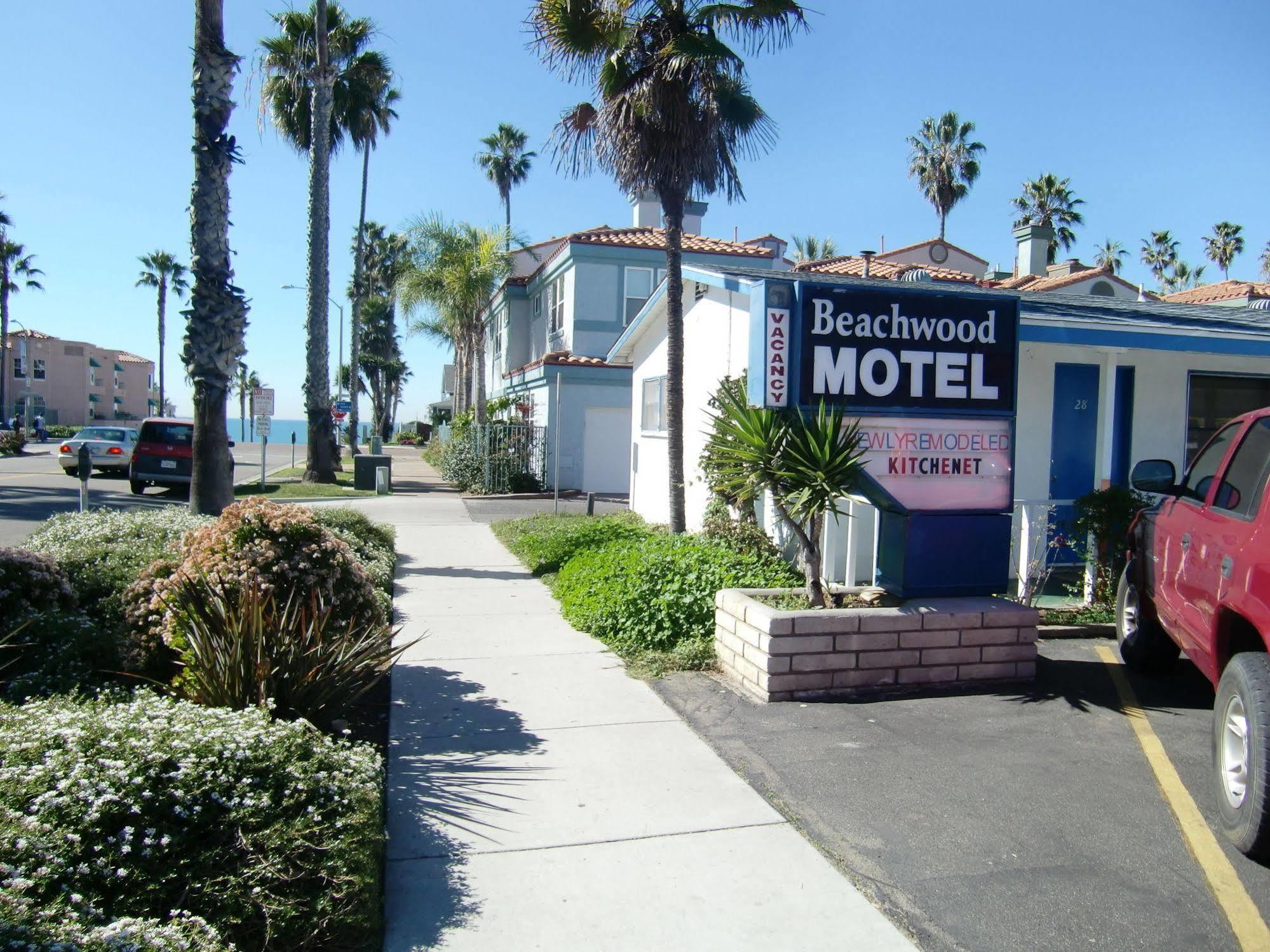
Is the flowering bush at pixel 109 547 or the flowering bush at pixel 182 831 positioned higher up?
the flowering bush at pixel 109 547

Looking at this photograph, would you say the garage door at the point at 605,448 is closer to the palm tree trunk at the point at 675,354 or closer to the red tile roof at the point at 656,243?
the red tile roof at the point at 656,243

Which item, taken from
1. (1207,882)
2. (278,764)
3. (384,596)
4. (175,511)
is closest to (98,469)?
(175,511)

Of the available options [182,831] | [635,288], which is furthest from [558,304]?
[182,831]

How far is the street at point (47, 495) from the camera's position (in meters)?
16.2

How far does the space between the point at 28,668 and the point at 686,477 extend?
8.72m

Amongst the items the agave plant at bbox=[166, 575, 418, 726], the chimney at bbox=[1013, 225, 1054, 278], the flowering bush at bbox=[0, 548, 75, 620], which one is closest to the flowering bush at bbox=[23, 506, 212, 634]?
the flowering bush at bbox=[0, 548, 75, 620]

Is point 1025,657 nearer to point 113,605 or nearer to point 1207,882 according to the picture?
point 1207,882

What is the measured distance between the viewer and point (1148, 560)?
21.0 ft

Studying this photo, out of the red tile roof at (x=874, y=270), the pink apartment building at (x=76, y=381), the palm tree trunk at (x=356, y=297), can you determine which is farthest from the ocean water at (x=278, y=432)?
the red tile roof at (x=874, y=270)

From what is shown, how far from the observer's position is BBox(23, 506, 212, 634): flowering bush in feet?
19.8

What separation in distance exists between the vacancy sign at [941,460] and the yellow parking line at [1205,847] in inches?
68.1

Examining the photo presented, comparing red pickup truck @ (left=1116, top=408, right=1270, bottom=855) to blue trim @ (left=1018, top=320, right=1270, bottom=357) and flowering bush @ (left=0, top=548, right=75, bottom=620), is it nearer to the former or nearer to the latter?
blue trim @ (left=1018, top=320, right=1270, bottom=357)

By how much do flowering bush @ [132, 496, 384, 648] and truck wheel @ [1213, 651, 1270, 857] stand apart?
4711 mm

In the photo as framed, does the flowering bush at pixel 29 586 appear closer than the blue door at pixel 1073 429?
Yes
